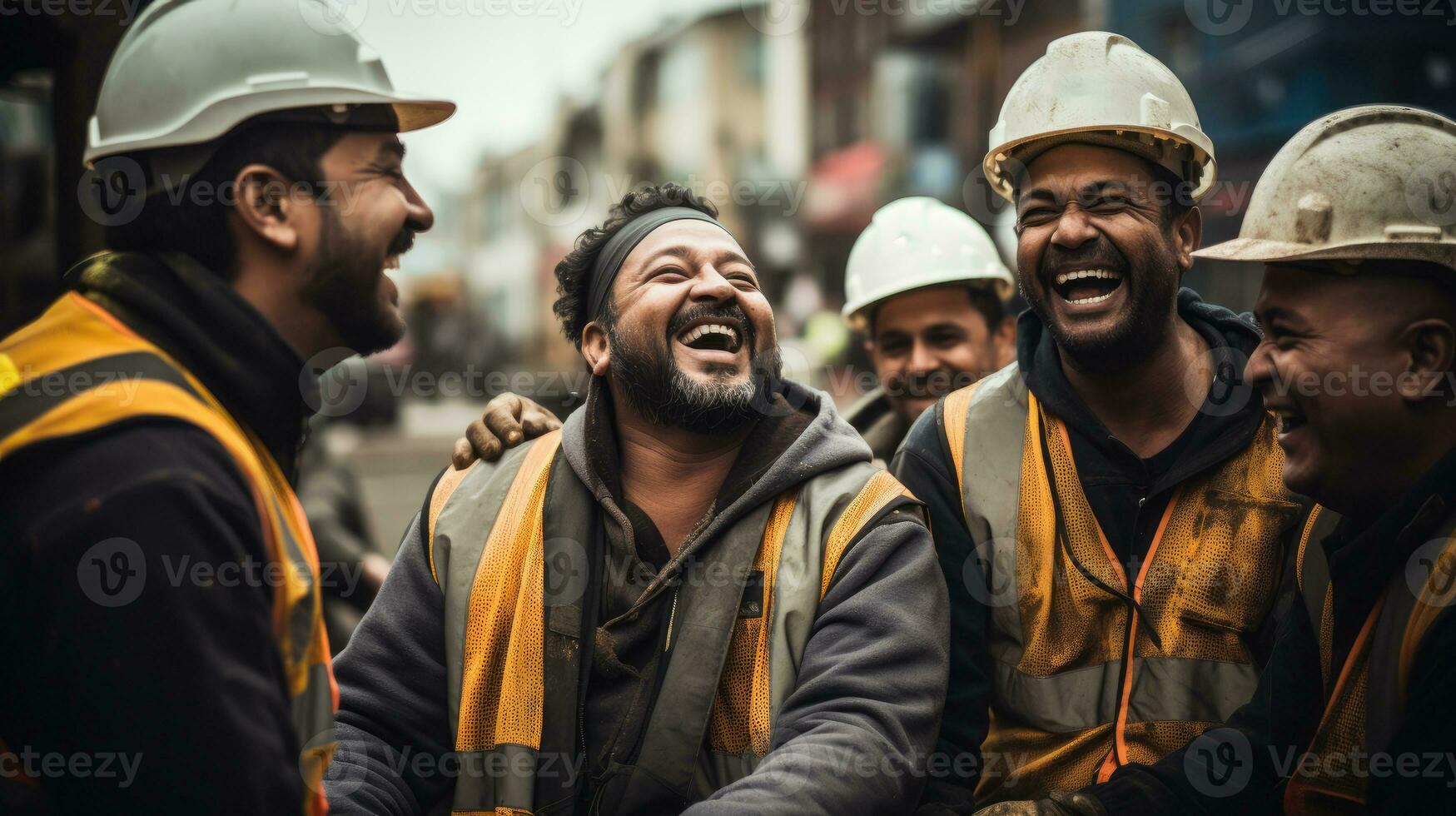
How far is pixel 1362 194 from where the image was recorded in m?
2.71

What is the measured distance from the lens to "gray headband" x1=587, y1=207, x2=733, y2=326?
3707 mm

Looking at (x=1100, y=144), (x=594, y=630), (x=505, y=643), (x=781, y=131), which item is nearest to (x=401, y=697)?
(x=505, y=643)

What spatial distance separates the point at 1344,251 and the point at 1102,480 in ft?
3.06

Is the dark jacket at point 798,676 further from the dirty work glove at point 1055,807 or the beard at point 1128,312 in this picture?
the beard at point 1128,312

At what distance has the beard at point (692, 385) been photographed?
133 inches

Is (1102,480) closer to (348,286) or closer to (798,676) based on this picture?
(798,676)

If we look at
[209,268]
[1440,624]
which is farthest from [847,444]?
[209,268]

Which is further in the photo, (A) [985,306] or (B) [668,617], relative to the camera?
(A) [985,306]

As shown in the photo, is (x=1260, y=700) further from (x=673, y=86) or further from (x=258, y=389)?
(x=673, y=86)

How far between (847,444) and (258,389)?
168 cm

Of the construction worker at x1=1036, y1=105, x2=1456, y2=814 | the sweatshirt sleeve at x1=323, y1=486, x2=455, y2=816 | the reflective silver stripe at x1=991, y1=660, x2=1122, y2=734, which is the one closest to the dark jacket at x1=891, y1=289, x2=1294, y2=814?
the reflective silver stripe at x1=991, y1=660, x2=1122, y2=734

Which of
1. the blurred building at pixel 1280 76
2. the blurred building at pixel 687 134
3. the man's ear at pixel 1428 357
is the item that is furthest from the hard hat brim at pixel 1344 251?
the blurred building at pixel 687 134

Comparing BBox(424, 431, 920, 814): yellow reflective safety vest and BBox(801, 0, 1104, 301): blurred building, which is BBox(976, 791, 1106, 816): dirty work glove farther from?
BBox(801, 0, 1104, 301): blurred building

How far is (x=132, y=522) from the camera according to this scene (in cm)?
180
